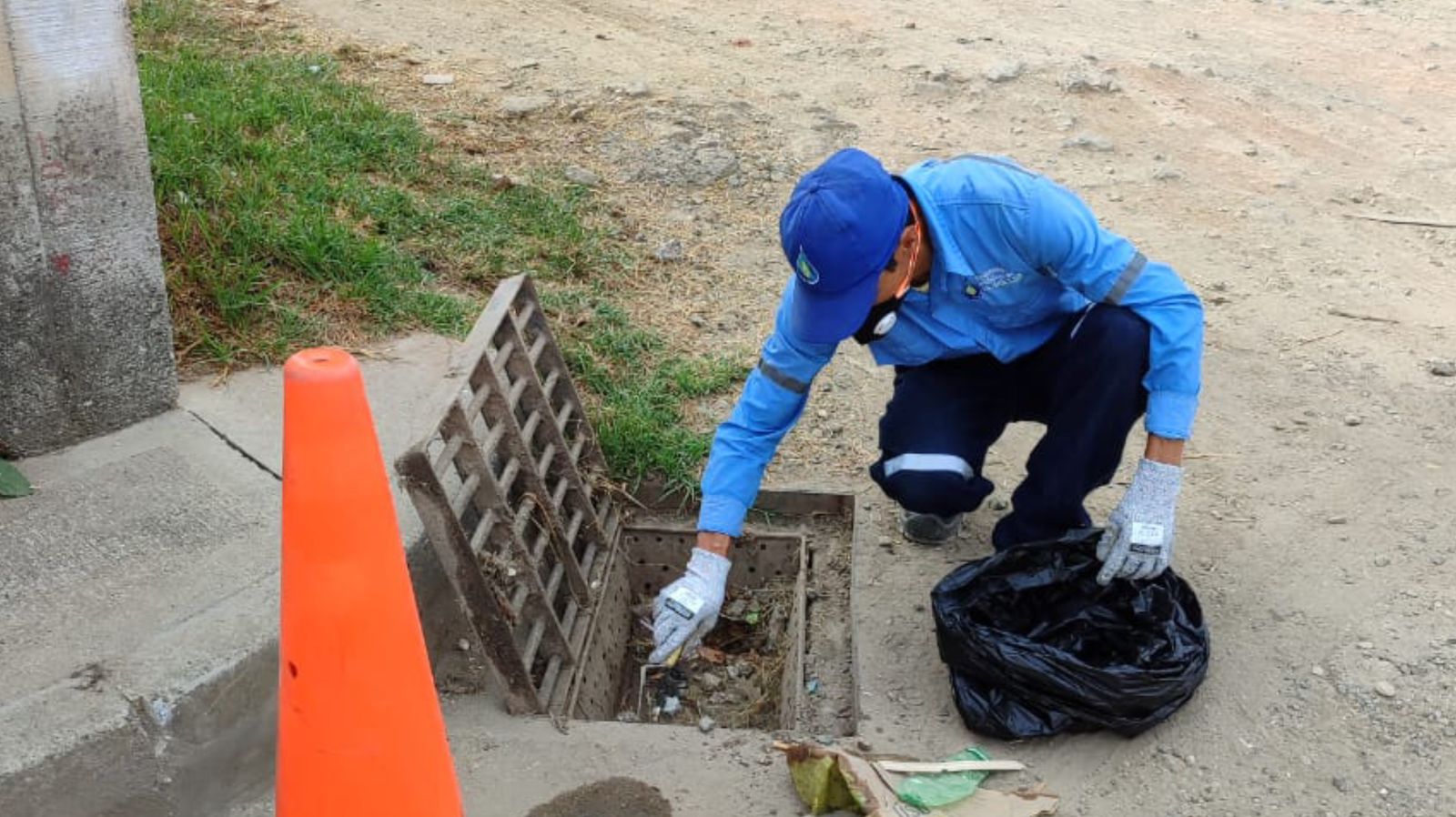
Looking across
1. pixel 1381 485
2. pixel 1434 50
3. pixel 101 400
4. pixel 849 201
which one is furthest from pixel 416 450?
pixel 1434 50

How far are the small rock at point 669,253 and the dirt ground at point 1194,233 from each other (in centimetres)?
2

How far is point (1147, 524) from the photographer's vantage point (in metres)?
2.70

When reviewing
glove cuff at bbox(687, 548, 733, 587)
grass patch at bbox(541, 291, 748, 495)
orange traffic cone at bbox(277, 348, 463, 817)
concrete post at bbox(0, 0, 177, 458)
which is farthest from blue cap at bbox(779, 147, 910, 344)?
concrete post at bbox(0, 0, 177, 458)

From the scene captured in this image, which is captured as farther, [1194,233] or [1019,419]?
[1194,233]

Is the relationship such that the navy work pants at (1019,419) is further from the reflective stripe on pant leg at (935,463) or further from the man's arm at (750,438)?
the man's arm at (750,438)

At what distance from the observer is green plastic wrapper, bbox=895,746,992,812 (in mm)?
2422

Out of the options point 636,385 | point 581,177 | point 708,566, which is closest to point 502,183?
point 581,177

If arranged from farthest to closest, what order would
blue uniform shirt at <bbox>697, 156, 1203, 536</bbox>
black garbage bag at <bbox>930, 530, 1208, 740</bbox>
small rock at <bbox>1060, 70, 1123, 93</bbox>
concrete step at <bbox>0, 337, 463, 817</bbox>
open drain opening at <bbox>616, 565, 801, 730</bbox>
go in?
small rock at <bbox>1060, 70, 1123, 93</bbox> < open drain opening at <bbox>616, 565, 801, 730</bbox> < blue uniform shirt at <bbox>697, 156, 1203, 536</bbox> < black garbage bag at <bbox>930, 530, 1208, 740</bbox> < concrete step at <bbox>0, 337, 463, 817</bbox>

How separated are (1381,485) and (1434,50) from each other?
4.14 meters

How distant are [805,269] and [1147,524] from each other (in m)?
0.91

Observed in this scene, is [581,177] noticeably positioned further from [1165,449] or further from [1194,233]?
[1165,449]

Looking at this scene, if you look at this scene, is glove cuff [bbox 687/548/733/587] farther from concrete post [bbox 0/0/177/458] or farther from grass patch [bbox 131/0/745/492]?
concrete post [bbox 0/0/177/458]

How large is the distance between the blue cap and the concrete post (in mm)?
1508

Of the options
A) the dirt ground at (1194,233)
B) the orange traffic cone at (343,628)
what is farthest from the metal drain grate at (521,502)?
the orange traffic cone at (343,628)
